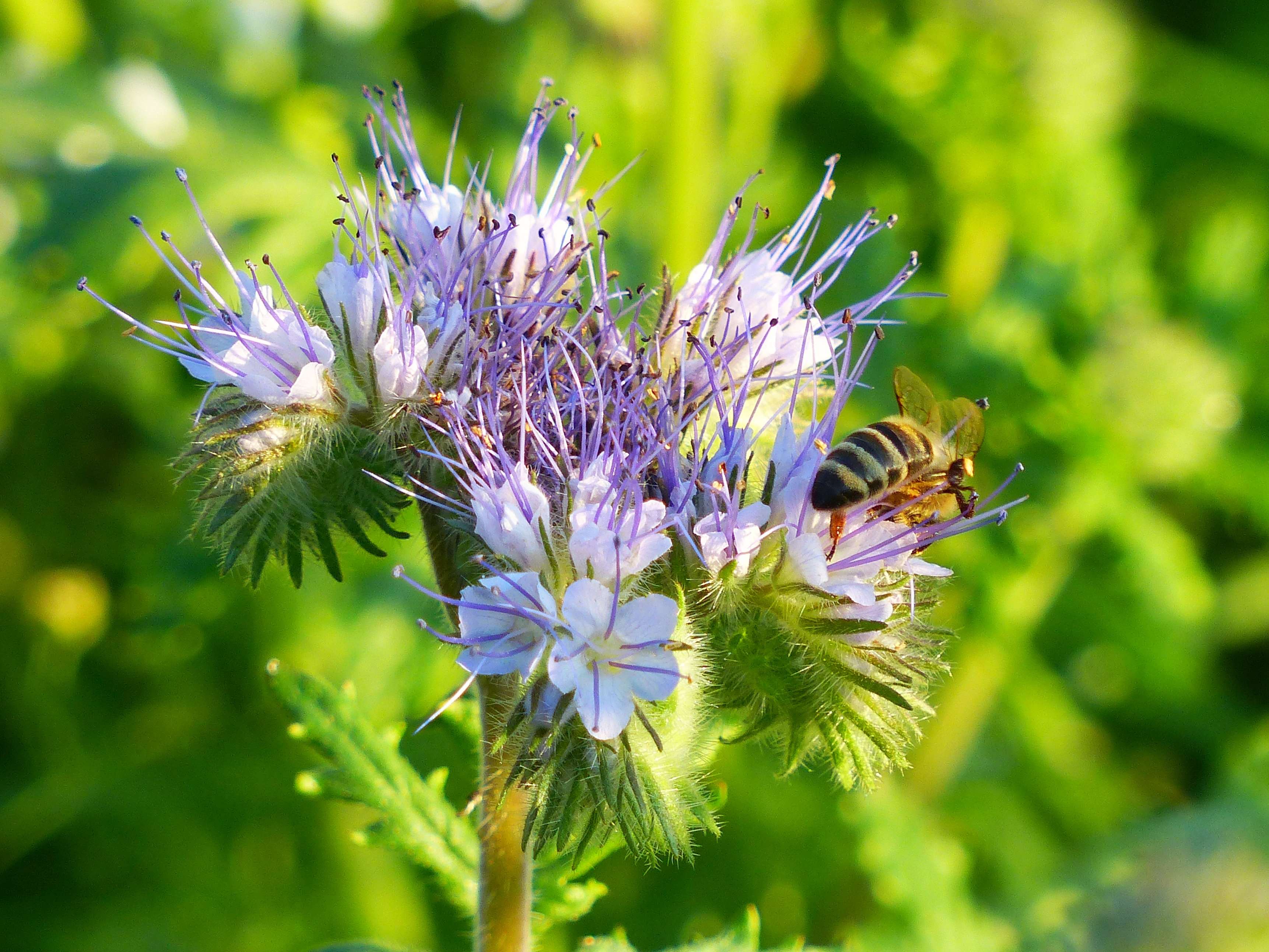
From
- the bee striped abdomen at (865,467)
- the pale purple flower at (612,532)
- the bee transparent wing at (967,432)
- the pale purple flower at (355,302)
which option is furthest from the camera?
the bee transparent wing at (967,432)

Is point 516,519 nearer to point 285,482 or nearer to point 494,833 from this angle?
point 285,482

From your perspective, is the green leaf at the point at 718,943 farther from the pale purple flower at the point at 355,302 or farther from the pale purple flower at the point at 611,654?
the pale purple flower at the point at 355,302

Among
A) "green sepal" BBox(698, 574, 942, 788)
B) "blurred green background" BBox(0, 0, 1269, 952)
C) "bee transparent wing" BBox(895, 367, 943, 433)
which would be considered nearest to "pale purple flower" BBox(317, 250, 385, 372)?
"green sepal" BBox(698, 574, 942, 788)

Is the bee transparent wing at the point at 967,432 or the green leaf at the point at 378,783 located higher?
the bee transparent wing at the point at 967,432

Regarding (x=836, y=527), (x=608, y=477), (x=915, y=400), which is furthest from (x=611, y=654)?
(x=915, y=400)

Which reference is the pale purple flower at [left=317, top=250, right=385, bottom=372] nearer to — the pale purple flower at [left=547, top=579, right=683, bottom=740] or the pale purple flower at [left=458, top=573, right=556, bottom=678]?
the pale purple flower at [left=458, top=573, right=556, bottom=678]

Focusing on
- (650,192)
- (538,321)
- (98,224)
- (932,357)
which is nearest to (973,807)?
(932,357)

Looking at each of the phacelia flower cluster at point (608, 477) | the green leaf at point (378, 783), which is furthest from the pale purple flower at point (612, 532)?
the green leaf at point (378, 783)
